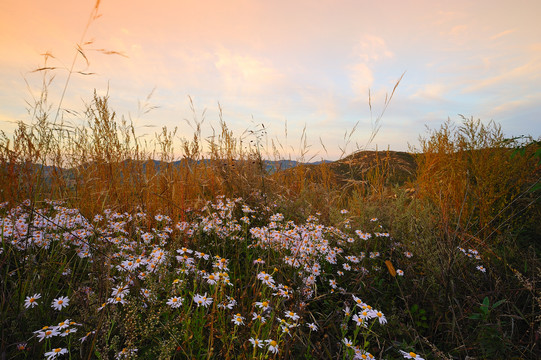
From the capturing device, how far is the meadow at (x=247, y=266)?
139 centimetres

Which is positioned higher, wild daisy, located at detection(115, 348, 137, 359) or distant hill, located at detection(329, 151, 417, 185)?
distant hill, located at detection(329, 151, 417, 185)

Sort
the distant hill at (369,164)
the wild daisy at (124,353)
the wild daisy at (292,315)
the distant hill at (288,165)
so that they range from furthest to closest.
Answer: the distant hill at (369,164) → the distant hill at (288,165) → the wild daisy at (292,315) → the wild daisy at (124,353)

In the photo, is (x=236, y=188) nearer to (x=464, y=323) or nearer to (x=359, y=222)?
(x=359, y=222)

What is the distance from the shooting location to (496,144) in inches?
151

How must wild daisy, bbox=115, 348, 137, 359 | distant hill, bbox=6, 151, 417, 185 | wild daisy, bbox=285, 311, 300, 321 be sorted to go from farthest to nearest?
distant hill, bbox=6, 151, 417, 185
wild daisy, bbox=285, 311, 300, 321
wild daisy, bbox=115, 348, 137, 359

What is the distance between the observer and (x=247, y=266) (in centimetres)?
204

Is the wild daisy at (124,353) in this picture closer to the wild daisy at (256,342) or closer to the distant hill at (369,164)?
the wild daisy at (256,342)

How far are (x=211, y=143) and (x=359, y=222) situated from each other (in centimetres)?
267

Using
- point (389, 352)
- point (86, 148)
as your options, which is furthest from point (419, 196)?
point (86, 148)

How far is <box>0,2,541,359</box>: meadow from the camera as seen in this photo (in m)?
1.39

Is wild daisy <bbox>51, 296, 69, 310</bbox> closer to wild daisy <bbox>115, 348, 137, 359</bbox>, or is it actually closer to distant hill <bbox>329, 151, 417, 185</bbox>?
wild daisy <bbox>115, 348, 137, 359</bbox>

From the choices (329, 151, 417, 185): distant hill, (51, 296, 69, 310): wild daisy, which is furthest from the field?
(329, 151, 417, 185): distant hill

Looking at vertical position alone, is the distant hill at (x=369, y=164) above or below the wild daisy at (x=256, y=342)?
above

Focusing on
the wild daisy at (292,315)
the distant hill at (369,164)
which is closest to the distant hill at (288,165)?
the distant hill at (369,164)
